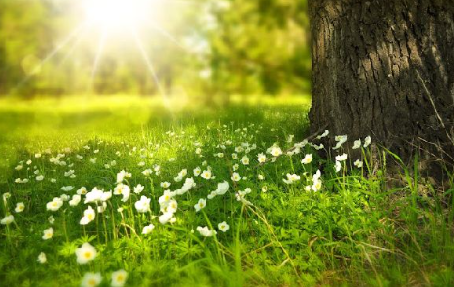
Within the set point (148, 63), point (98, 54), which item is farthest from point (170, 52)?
point (98, 54)

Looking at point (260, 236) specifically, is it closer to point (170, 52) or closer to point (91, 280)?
point (91, 280)

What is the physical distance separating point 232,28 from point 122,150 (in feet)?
7.77

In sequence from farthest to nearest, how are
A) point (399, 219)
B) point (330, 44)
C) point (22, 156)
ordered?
1. point (22, 156)
2. point (330, 44)
3. point (399, 219)

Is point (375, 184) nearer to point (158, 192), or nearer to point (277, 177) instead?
point (277, 177)

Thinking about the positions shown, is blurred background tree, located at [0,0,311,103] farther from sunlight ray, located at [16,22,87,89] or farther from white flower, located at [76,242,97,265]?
white flower, located at [76,242,97,265]

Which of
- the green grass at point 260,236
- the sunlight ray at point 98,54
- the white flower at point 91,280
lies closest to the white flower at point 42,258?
the green grass at point 260,236

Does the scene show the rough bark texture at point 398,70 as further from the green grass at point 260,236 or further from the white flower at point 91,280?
the white flower at point 91,280

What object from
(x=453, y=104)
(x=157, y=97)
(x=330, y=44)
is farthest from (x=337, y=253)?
(x=157, y=97)

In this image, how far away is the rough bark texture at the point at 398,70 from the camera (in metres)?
2.64

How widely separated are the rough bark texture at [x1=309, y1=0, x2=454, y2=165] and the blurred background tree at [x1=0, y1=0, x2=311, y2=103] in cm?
143

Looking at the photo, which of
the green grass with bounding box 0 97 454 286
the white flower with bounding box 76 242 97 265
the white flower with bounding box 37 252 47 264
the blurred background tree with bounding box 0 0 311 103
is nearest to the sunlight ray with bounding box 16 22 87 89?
the blurred background tree with bounding box 0 0 311 103

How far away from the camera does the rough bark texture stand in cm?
264

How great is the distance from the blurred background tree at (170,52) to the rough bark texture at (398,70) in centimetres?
143

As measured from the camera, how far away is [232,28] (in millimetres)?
5566
